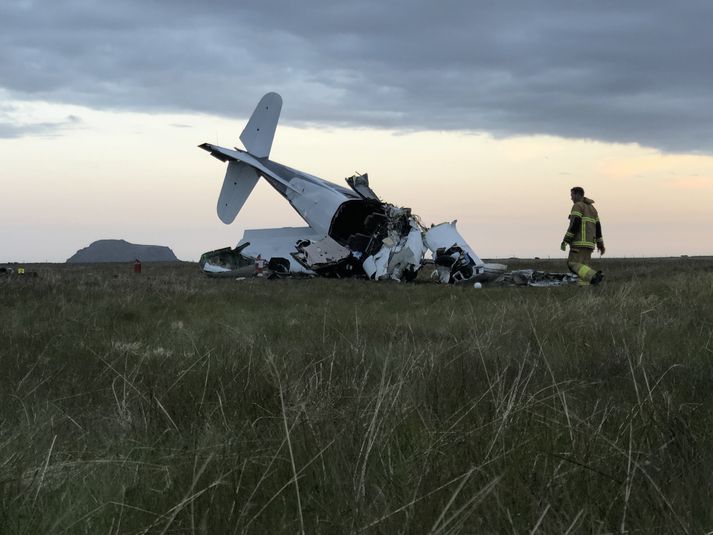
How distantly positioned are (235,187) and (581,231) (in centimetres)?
1305

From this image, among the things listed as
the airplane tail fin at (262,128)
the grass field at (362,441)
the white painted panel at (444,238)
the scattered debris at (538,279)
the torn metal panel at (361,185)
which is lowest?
the grass field at (362,441)

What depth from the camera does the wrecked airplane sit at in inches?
700

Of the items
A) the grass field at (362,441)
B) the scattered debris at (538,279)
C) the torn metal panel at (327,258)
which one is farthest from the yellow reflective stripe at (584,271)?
the torn metal panel at (327,258)

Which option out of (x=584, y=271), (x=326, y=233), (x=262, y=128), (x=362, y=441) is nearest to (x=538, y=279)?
(x=584, y=271)

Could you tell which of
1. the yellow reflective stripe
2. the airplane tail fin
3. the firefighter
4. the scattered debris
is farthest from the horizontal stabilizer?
the yellow reflective stripe

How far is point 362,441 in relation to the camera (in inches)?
93.5

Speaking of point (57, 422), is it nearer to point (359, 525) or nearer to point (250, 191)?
point (359, 525)

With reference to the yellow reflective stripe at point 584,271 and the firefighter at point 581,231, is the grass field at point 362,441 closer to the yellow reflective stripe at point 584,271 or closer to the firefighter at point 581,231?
the yellow reflective stripe at point 584,271

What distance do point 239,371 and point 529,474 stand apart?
2.38 meters

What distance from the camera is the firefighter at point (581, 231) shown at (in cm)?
1449

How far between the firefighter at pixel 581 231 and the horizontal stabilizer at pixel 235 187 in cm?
1217

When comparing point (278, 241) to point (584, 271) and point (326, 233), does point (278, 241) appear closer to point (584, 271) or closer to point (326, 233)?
point (326, 233)

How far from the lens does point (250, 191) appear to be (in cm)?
2383

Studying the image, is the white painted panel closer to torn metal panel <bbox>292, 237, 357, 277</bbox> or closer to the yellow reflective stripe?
torn metal panel <bbox>292, 237, 357, 277</bbox>
